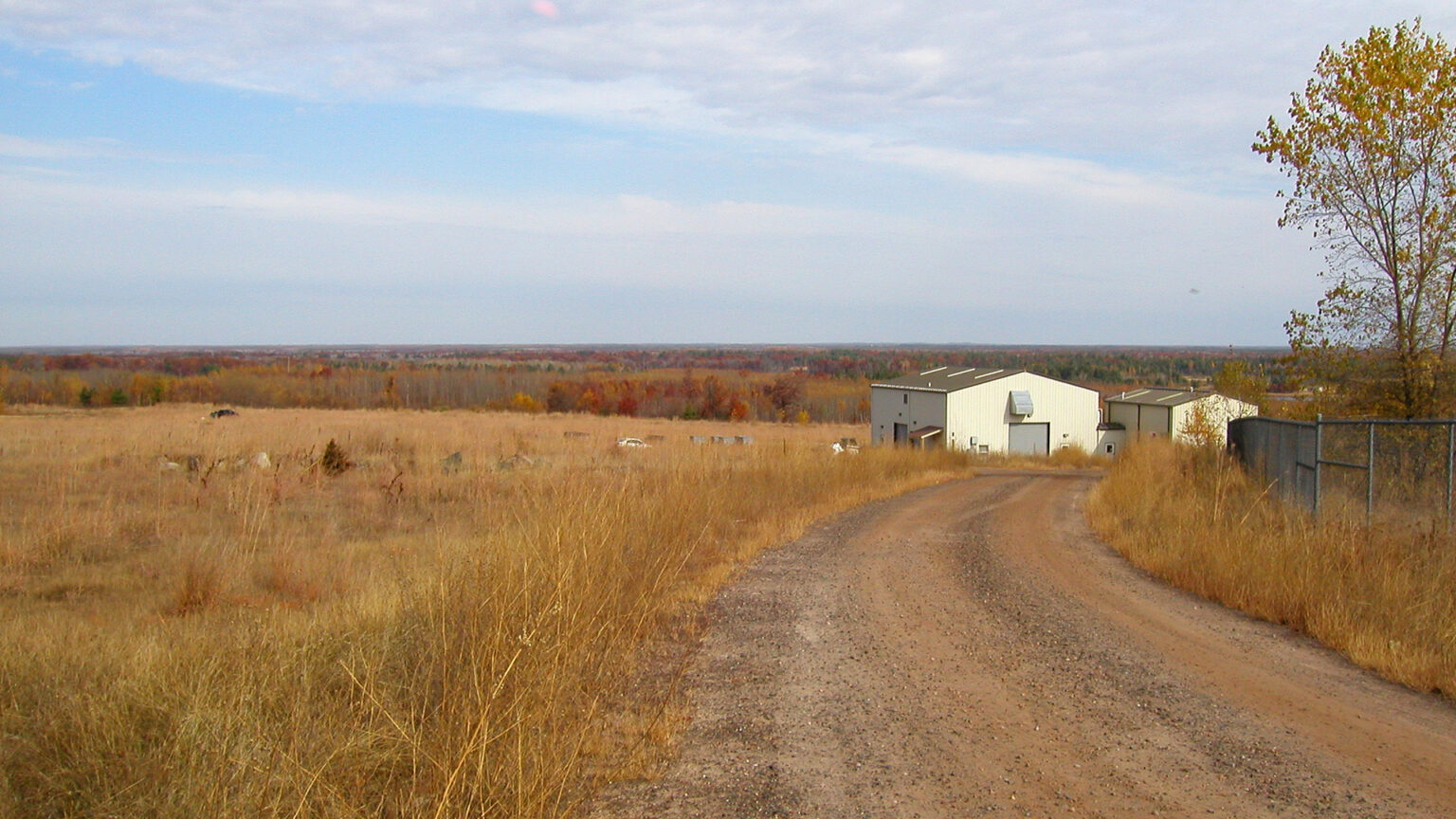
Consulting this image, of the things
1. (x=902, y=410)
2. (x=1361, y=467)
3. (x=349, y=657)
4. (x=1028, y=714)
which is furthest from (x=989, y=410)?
(x=349, y=657)

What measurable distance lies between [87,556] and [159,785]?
1018 centimetres

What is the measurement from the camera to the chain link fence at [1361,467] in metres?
10.5

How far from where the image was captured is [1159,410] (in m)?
50.7

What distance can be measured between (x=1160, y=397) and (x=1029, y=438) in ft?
26.7

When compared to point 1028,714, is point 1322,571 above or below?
above

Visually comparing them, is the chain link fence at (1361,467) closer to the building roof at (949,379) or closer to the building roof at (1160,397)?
the building roof at (949,379)

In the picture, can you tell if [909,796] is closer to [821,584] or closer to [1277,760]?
[1277,760]

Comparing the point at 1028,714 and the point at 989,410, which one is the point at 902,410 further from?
the point at 1028,714

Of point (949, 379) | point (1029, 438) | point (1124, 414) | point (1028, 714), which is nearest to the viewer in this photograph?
point (1028, 714)

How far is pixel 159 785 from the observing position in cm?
406

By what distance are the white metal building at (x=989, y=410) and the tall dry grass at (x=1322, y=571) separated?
32576 millimetres

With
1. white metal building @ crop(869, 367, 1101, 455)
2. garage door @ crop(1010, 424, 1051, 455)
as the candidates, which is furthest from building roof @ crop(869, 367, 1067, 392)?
garage door @ crop(1010, 424, 1051, 455)

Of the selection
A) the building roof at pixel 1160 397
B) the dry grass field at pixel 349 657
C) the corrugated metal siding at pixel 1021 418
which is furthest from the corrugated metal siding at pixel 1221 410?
the dry grass field at pixel 349 657

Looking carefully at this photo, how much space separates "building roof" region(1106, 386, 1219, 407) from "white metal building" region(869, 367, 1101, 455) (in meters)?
2.80
